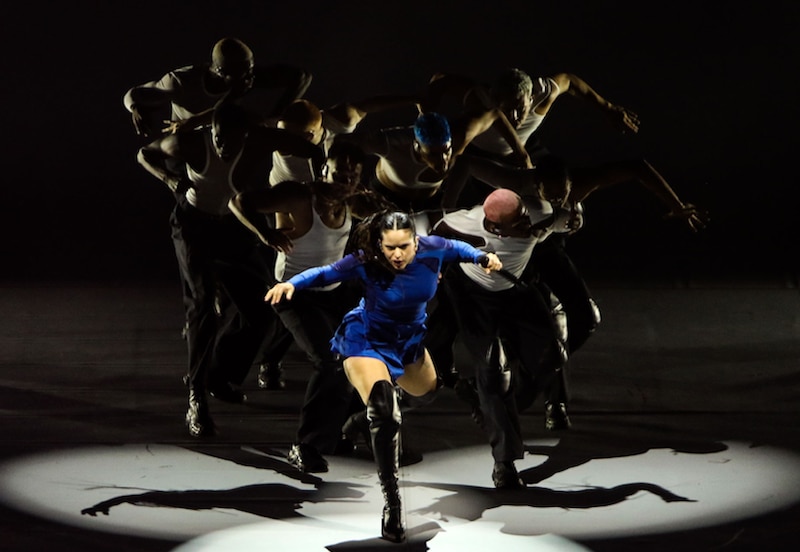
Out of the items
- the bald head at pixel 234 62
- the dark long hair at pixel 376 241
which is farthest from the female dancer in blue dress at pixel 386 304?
the bald head at pixel 234 62

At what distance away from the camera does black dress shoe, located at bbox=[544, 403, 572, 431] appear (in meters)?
7.12

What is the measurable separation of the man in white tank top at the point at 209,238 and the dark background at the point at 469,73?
3123mm

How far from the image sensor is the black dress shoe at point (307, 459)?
21.4 feet

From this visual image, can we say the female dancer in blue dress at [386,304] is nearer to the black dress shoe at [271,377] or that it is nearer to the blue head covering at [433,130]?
the blue head covering at [433,130]

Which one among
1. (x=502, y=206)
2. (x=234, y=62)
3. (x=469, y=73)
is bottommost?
(x=502, y=206)

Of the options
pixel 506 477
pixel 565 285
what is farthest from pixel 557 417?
pixel 506 477

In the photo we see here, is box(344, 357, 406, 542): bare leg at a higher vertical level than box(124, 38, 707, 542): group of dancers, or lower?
lower

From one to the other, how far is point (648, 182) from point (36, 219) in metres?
5.24

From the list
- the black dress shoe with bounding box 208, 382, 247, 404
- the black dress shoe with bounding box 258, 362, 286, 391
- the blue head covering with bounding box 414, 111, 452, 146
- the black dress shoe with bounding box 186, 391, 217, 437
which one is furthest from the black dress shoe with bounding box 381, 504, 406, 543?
the black dress shoe with bounding box 258, 362, 286, 391

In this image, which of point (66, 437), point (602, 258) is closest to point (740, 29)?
point (602, 258)

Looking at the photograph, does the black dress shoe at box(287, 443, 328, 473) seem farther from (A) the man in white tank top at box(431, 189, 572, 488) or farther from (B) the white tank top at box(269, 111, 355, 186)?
(B) the white tank top at box(269, 111, 355, 186)

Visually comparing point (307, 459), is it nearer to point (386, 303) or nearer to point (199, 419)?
point (199, 419)

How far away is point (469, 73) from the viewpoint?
10.2 metres

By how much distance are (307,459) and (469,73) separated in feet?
13.9
